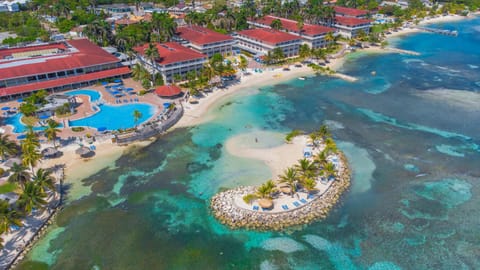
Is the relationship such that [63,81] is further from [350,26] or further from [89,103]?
[350,26]

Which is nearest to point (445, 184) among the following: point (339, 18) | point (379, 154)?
point (379, 154)

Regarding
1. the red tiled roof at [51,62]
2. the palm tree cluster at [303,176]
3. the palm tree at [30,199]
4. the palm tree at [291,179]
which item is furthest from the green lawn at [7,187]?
the palm tree at [291,179]

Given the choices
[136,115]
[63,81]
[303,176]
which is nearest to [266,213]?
[303,176]

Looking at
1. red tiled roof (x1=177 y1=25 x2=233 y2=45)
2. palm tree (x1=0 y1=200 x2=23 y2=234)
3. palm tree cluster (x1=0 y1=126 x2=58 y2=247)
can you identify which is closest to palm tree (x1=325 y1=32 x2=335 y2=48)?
red tiled roof (x1=177 y1=25 x2=233 y2=45)

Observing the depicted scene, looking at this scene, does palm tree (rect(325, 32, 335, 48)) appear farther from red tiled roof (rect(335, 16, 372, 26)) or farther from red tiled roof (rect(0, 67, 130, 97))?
red tiled roof (rect(0, 67, 130, 97))

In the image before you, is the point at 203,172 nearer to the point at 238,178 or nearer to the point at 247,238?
the point at 238,178

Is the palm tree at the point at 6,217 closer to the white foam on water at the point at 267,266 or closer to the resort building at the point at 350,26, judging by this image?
the white foam on water at the point at 267,266

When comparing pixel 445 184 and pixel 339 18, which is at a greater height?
pixel 339 18
